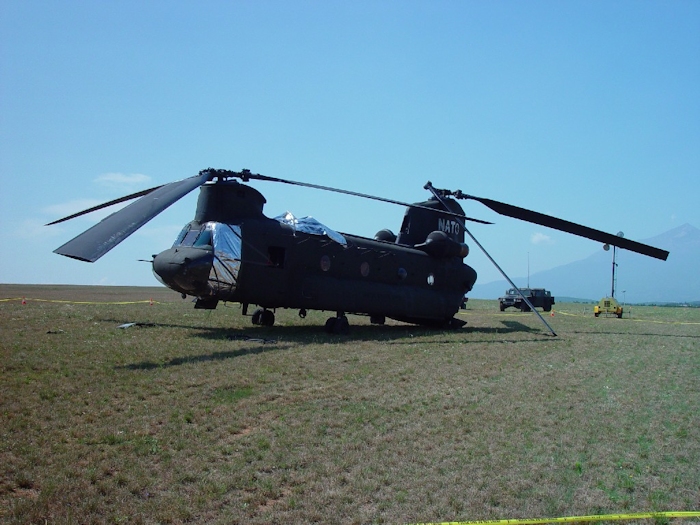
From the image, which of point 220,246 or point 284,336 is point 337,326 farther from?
point 220,246

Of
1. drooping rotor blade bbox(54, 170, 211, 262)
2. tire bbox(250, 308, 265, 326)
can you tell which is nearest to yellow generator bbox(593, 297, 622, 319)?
tire bbox(250, 308, 265, 326)

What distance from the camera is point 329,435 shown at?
25.3 feet

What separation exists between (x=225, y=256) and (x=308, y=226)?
3.45 m

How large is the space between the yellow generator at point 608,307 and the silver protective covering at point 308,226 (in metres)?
28.0

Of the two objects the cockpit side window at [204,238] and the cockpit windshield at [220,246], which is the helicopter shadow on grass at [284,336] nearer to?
the cockpit windshield at [220,246]

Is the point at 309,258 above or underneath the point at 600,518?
above

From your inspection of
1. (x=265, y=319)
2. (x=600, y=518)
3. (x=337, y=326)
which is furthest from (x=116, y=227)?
(x=265, y=319)

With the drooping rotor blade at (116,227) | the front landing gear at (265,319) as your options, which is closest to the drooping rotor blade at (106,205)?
the drooping rotor blade at (116,227)

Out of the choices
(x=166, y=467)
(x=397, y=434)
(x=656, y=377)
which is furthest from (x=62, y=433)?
(x=656, y=377)

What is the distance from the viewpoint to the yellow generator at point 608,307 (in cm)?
4006

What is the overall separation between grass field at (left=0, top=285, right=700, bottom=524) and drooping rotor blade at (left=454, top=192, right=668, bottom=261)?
6543 mm

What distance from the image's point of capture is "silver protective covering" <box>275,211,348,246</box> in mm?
18547

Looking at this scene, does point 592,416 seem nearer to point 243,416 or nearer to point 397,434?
point 397,434

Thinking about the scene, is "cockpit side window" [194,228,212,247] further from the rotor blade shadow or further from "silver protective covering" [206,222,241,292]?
the rotor blade shadow
